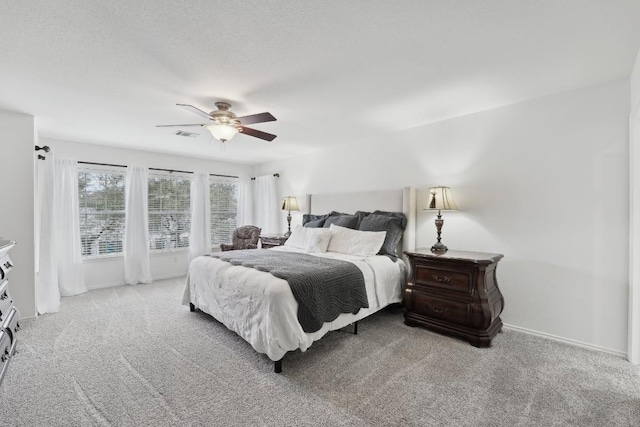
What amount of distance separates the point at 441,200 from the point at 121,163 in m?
5.18

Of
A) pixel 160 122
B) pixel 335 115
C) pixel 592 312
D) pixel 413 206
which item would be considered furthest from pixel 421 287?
pixel 160 122

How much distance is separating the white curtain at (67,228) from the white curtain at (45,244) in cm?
72

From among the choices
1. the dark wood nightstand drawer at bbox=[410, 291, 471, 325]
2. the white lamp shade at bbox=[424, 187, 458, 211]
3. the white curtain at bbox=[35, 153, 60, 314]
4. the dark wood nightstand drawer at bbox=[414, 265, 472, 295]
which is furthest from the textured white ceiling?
the dark wood nightstand drawer at bbox=[410, 291, 471, 325]

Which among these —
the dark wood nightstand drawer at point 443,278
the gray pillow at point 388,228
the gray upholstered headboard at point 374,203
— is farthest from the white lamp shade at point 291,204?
the dark wood nightstand drawer at point 443,278

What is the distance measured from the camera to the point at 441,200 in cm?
331

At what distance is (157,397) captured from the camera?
198 cm

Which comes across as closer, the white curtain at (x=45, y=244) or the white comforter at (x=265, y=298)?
the white comforter at (x=265, y=298)

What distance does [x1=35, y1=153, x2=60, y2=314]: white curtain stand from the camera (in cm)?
359

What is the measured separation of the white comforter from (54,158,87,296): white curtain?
2.26 meters

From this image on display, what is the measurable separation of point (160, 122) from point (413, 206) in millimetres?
3421

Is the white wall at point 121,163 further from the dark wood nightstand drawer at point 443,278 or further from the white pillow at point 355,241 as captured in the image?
the dark wood nightstand drawer at point 443,278

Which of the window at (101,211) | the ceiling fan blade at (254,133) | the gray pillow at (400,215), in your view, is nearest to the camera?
the ceiling fan blade at (254,133)

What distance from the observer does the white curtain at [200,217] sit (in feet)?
18.9

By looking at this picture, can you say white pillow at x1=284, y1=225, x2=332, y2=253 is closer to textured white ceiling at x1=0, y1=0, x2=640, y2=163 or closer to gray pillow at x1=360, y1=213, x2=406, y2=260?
gray pillow at x1=360, y1=213, x2=406, y2=260
